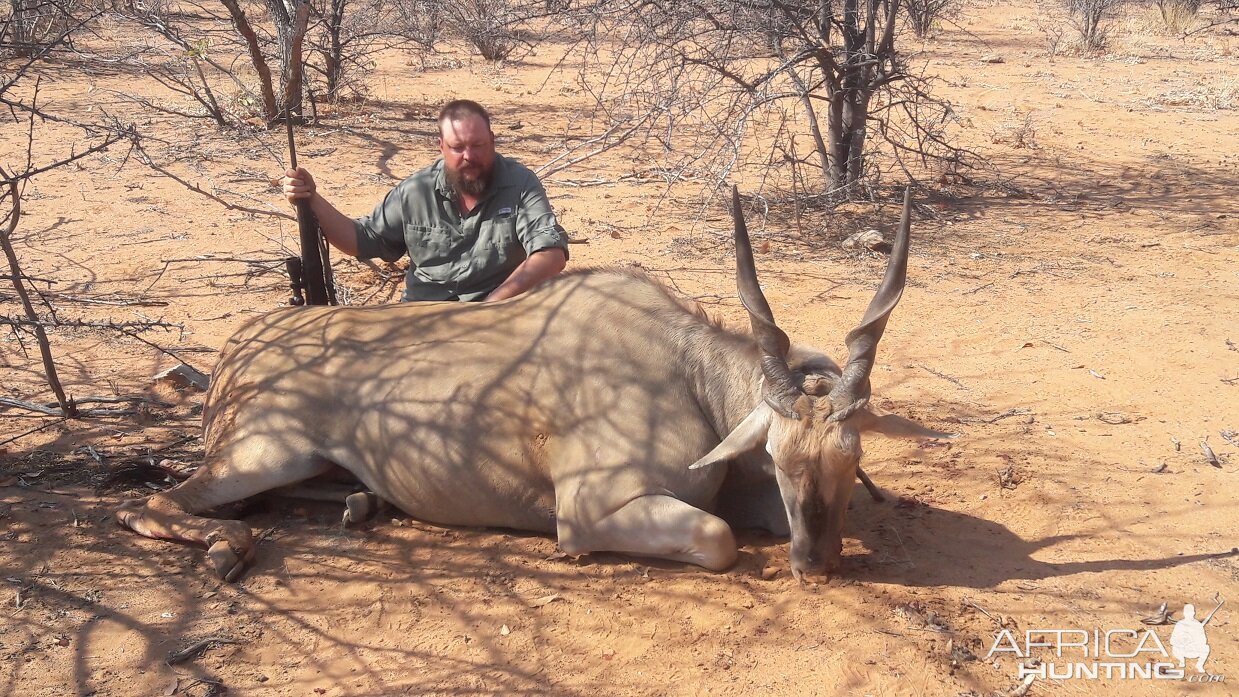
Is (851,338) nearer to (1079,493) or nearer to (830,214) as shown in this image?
(1079,493)

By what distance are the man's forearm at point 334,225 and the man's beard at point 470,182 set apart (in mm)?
602

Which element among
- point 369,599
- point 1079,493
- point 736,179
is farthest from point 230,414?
point 736,179

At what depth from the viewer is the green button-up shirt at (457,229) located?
17.9ft

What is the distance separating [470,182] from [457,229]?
0.28m

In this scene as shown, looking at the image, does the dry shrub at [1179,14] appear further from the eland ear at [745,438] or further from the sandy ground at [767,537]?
the eland ear at [745,438]

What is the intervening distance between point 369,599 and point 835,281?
14.9ft

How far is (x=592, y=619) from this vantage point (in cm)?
371

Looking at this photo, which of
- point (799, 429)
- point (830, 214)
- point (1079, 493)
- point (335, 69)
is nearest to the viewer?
point (799, 429)

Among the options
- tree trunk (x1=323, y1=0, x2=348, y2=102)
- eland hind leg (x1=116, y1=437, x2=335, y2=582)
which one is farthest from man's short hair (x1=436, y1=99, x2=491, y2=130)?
tree trunk (x1=323, y1=0, x2=348, y2=102)

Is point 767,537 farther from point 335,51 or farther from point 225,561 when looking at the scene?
point 335,51

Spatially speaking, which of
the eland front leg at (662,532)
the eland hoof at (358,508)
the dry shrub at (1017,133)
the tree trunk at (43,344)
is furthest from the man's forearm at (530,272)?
the dry shrub at (1017,133)

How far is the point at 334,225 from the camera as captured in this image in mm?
5504

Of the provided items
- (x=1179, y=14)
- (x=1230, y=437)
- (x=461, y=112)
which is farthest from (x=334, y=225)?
(x=1179, y=14)

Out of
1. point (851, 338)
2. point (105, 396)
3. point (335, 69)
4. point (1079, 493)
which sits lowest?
point (1079, 493)
